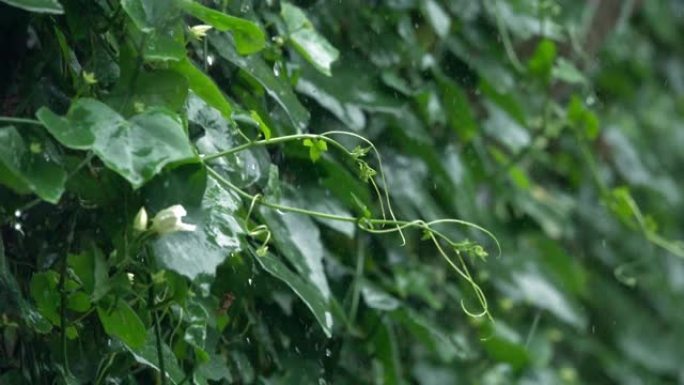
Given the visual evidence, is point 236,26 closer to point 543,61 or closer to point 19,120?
point 19,120

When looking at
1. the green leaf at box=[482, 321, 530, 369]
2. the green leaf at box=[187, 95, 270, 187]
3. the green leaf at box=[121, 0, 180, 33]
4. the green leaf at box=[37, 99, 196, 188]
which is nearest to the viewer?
the green leaf at box=[37, 99, 196, 188]

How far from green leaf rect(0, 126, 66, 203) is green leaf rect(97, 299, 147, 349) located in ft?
0.60

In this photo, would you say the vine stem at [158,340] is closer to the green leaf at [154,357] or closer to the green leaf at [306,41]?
the green leaf at [154,357]

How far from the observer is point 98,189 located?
136 centimetres

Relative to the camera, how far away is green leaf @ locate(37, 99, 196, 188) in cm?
119

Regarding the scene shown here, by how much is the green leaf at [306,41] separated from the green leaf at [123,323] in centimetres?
49

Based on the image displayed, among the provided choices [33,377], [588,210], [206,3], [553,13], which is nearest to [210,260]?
[33,377]

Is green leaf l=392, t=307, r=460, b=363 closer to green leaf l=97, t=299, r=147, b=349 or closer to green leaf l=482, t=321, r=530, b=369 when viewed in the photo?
green leaf l=482, t=321, r=530, b=369

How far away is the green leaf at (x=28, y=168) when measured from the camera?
3.92 feet

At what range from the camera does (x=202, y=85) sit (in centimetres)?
141

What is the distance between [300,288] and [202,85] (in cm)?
28

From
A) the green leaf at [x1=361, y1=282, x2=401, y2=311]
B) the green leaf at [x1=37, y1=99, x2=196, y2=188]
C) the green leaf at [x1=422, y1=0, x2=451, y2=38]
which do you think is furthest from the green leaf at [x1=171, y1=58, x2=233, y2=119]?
the green leaf at [x1=422, y1=0, x2=451, y2=38]

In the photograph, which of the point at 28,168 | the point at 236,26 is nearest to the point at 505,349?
the point at 236,26

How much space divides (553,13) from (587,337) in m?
1.23
